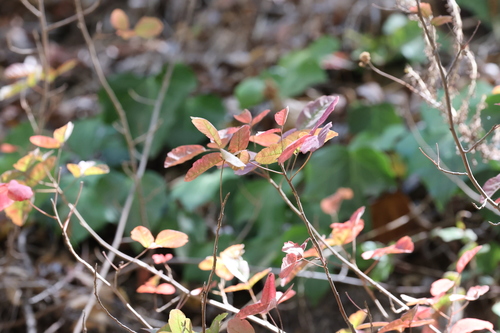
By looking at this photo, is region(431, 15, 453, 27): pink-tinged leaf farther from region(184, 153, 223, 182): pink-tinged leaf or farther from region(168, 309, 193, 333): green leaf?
region(168, 309, 193, 333): green leaf

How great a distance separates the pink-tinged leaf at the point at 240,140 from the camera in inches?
22.5

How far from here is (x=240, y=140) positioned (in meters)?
0.57

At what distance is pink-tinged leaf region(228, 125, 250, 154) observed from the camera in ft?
1.87

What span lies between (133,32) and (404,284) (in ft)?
3.41

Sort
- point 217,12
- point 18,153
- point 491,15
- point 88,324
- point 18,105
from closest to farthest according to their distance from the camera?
1. point 88,324
2. point 18,153
3. point 491,15
4. point 18,105
5. point 217,12

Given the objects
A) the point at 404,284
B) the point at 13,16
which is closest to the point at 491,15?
the point at 404,284

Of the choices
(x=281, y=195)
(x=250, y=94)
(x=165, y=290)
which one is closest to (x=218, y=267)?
(x=165, y=290)

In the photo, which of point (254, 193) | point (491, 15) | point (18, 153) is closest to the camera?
point (254, 193)

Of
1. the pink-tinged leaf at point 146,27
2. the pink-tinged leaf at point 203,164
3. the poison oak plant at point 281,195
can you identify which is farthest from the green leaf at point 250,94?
the pink-tinged leaf at point 203,164

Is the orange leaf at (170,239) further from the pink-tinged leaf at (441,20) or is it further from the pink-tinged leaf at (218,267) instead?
the pink-tinged leaf at (441,20)

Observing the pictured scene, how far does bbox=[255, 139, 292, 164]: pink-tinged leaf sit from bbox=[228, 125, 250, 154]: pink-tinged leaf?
0.07 feet

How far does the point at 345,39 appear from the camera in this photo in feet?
8.01

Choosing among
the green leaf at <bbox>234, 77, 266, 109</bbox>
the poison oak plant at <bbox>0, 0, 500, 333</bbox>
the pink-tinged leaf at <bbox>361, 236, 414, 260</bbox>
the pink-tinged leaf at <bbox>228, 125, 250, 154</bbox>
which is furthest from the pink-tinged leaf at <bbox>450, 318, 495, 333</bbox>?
the green leaf at <bbox>234, 77, 266, 109</bbox>

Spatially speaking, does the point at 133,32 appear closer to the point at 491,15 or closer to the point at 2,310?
the point at 2,310
